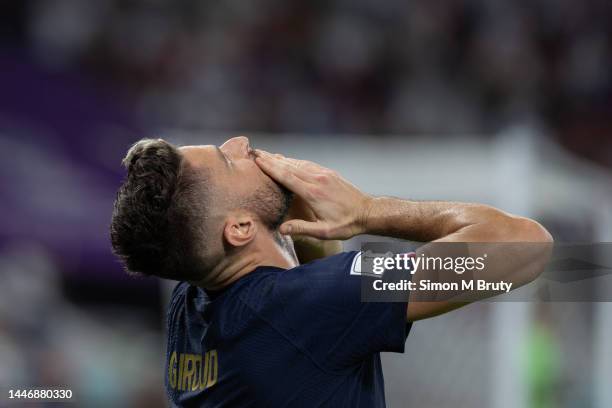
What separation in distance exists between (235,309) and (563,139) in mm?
9588

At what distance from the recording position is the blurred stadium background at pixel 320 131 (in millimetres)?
5898

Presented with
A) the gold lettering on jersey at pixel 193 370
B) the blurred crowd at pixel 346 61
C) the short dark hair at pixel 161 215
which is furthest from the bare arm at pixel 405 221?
the blurred crowd at pixel 346 61

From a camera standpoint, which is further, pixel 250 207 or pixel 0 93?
pixel 0 93

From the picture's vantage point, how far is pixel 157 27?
1011cm

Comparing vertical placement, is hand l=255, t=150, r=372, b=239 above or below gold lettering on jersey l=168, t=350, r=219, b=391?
above

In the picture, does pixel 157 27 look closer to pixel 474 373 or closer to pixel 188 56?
pixel 188 56

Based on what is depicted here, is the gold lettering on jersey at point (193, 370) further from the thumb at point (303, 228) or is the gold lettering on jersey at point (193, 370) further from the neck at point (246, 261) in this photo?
the thumb at point (303, 228)

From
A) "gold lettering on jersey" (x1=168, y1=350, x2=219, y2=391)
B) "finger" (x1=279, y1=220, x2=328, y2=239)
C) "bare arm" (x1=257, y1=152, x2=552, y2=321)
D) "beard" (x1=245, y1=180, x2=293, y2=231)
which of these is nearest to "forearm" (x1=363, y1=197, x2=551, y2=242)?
"bare arm" (x1=257, y1=152, x2=552, y2=321)

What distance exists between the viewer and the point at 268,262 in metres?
2.81

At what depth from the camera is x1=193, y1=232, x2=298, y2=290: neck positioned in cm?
276

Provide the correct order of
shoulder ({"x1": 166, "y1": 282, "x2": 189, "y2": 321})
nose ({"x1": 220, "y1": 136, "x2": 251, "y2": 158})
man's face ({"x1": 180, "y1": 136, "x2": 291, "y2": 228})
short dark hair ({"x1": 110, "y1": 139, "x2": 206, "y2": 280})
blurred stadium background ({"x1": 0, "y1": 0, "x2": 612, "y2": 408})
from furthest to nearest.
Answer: blurred stadium background ({"x1": 0, "y1": 0, "x2": 612, "y2": 408}) → shoulder ({"x1": 166, "y1": 282, "x2": 189, "y2": 321}) → nose ({"x1": 220, "y1": 136, "x2": 251, "y2": 158}) → man's face ({"x1": 180, "y1": 136, "x2": 291, "y2": 228}) → short dark hair ({"x1": 110, "y1": 139, "x2": 206, "y2": 280})

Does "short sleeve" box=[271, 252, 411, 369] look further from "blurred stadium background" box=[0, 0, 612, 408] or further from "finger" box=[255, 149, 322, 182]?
"blurred stadium background" box=[0, 0, 612, 408]

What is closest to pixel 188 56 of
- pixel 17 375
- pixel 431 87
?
pixel 431 87

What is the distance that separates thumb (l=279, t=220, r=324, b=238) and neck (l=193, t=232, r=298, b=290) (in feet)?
0.57
